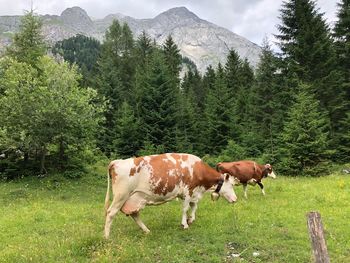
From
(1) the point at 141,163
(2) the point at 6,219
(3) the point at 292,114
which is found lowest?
(2) the point at 6,219

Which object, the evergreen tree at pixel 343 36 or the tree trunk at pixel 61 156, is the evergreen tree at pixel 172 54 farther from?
the tree trunk at pixel 61 156

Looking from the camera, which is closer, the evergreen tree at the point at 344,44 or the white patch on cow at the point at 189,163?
the white patch on cow at the point at 189,163

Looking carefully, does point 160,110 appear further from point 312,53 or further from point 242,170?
point 242,170

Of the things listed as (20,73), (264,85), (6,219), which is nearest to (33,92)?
(20,73)

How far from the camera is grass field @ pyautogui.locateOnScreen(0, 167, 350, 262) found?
1124 centimetres

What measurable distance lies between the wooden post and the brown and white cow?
6.23 meters

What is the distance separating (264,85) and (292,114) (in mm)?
20711

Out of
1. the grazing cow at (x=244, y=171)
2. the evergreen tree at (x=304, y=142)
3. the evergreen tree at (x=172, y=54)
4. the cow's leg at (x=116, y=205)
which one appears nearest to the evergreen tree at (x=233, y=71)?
the evergreen tree at (x=172, y=54)

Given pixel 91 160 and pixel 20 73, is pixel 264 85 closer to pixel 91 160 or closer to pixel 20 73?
pixel 91 160

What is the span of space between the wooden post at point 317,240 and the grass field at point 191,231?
291cm

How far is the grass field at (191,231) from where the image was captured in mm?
11235

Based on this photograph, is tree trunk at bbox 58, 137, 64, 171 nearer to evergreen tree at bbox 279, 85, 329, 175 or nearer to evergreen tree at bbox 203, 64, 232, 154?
evergreen tree at bbox 279, 85, 329, 175

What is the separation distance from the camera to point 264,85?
51156 mm

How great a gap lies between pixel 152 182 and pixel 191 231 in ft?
6.98
